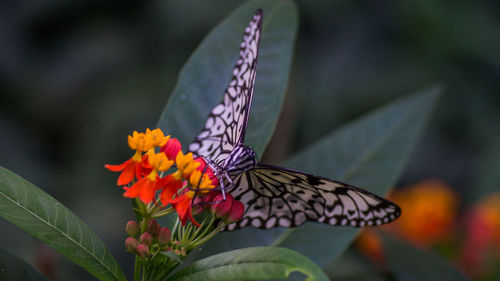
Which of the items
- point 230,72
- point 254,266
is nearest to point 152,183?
point 254,266

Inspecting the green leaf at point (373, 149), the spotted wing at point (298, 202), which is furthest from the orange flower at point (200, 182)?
the green leaf at point (373, 149)

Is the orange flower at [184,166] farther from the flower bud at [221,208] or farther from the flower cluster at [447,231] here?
the flower cluster at [447,231]

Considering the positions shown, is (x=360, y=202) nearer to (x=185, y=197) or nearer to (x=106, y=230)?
(x=185, y=197)

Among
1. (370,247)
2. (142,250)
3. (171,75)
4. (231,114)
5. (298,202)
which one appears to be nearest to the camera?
(142,250)

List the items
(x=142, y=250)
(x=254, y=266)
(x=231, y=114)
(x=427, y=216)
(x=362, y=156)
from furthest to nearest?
(x=427, y=216) < (x=362, y=156) < (x=231, y=114) < (x=142, y=250) < (x=254, y=266)

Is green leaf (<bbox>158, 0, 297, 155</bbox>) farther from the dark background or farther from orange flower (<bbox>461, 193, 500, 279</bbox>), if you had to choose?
the dark background

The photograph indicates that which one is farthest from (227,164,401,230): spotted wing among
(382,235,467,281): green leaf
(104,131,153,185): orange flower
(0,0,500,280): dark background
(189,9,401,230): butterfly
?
(0,0,500,280): dark background

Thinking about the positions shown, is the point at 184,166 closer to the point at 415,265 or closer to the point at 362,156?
the point at 362,156
